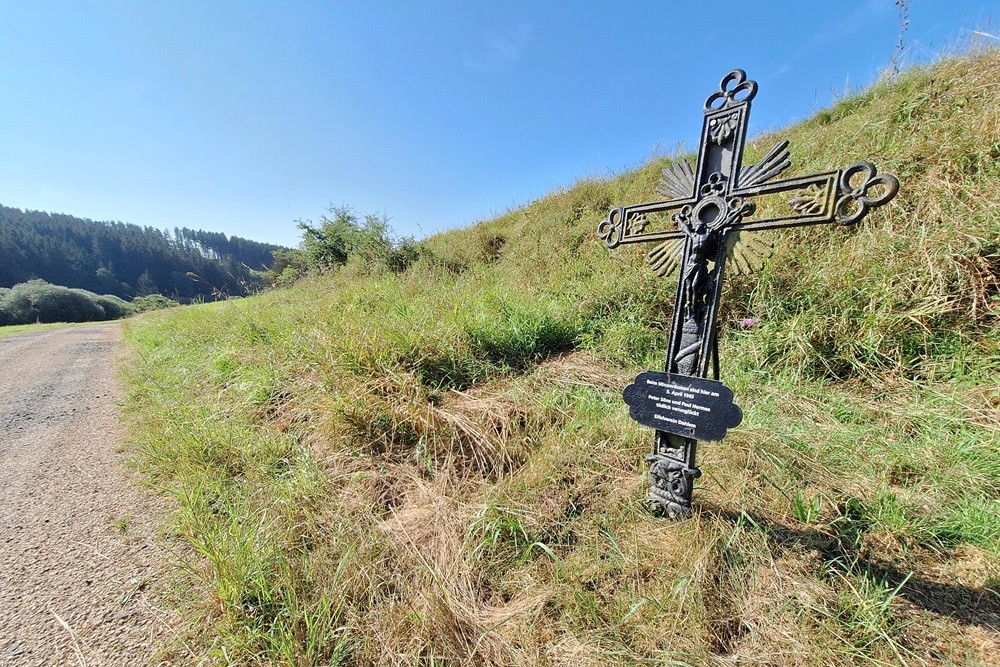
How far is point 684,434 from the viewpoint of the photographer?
1.48m

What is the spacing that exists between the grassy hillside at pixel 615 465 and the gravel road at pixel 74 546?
0.55 ft

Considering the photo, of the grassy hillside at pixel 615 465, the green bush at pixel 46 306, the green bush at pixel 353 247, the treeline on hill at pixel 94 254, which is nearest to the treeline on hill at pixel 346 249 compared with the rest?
the green bush at pixel 353 247

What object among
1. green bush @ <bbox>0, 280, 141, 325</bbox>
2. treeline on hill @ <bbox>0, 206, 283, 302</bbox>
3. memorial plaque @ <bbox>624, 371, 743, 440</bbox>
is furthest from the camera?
treeline on hill @ <bbox>0, 206, 283, 302</bbox>

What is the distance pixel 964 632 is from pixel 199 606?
109 inches

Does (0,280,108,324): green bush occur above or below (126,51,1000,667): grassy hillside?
below

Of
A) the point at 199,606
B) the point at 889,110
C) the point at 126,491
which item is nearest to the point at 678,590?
the point at 199,606

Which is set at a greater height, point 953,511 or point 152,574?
point 953,511

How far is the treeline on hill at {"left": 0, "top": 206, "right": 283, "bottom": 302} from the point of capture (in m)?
35.5

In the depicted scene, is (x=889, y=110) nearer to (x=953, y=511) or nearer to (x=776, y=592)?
(x=953, y=511)

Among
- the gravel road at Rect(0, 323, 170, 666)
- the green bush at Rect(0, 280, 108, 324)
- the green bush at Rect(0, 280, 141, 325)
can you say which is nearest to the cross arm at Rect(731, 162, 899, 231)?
the gravel road at Rect(0, 323, 170, 666)

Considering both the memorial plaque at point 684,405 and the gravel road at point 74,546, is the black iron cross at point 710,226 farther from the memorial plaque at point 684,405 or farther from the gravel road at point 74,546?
the gravel road at point 74,546

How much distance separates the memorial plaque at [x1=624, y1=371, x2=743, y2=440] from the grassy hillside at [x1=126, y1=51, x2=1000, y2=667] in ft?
1.43

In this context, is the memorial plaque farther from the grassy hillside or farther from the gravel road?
the gravel road

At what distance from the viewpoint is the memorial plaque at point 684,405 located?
1399mm
